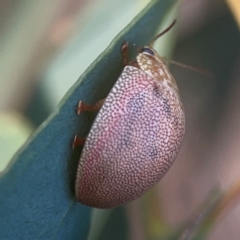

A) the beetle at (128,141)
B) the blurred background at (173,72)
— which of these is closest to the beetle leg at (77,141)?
the beetle at (128,141)

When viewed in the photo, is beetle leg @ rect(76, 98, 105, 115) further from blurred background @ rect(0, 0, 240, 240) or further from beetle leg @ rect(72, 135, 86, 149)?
blurred background @ rect(0, 0, 240, 240)

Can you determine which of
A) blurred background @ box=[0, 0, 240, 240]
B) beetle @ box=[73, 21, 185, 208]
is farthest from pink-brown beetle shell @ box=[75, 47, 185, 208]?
blurred background @ box=[0, 0, 240, 240]

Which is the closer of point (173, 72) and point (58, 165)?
point (58, 165)

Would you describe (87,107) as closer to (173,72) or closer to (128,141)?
(128,141)

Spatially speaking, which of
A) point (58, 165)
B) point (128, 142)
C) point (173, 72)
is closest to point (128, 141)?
point (128, 142)

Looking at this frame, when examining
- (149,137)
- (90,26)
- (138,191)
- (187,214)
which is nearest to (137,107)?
(149,137)

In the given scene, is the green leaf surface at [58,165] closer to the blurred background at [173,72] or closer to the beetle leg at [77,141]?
the beetle leg at [77,141]

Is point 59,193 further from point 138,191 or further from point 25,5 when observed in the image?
point 25,5
